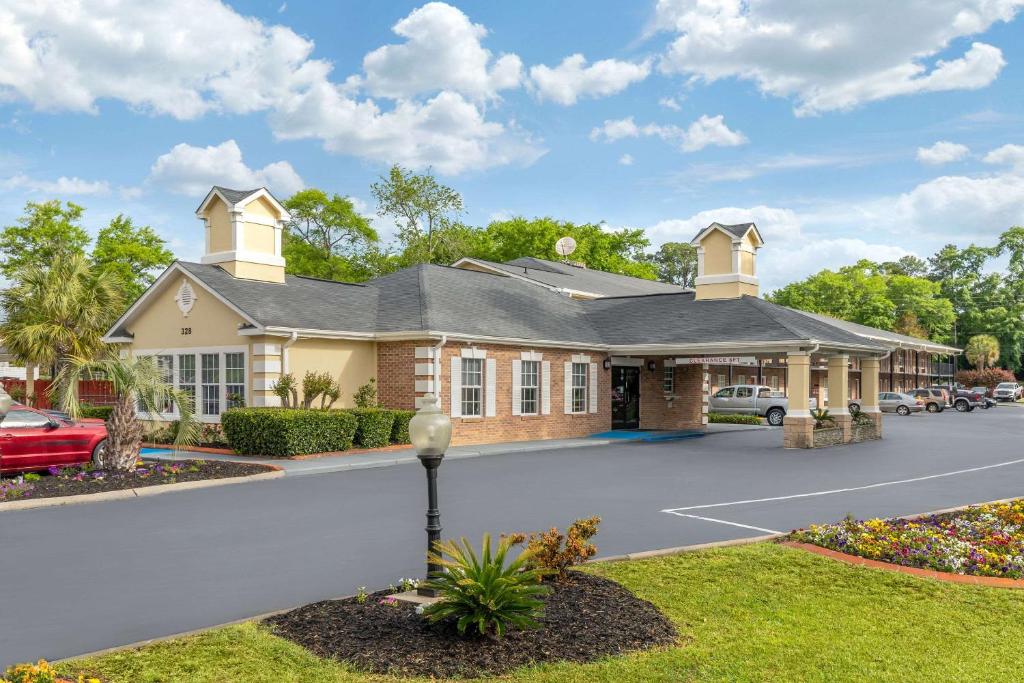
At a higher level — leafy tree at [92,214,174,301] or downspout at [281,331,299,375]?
leafy tree at [92,214,174,301]

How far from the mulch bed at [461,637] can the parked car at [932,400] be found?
49287 mm

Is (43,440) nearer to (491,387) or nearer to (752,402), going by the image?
(491,387)

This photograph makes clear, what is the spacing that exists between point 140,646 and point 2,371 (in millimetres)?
63118

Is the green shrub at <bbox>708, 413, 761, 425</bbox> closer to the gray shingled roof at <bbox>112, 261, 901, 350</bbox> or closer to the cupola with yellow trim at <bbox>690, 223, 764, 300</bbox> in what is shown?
the gray shingled roof at <bbox>112, 261, 901, 350</bbox>

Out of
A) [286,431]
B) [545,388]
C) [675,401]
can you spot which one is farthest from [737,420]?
[286,431]

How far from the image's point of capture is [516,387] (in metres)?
25.1

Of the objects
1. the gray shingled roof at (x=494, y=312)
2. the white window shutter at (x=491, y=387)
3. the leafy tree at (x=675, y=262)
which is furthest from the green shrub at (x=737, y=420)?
the leafy tree at (x=675, y=262)

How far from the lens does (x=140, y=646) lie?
6312mm

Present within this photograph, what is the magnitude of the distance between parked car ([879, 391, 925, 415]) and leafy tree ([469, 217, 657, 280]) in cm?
2133

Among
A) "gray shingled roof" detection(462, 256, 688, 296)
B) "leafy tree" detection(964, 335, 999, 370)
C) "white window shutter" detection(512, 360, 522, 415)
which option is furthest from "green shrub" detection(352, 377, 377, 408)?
"leafy tree" detection(964, 335, 999, 370)

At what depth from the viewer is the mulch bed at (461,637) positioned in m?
5.93

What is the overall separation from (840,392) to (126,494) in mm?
20760

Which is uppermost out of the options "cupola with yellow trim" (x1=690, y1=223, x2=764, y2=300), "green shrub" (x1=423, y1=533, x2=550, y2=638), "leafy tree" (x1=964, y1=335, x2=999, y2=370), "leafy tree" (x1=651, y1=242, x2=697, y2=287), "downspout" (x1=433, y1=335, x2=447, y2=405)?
"leafy tree" (x1=651, y1=242, x2=697, y2=287)

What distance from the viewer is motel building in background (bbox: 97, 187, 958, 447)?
22625mm
